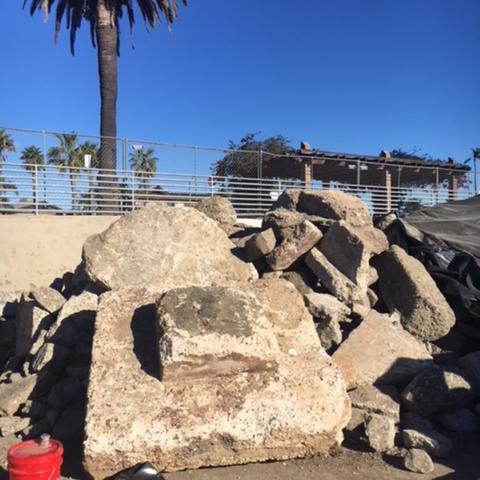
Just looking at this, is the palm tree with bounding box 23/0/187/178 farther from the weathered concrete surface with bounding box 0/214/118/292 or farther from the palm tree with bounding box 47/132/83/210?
the weathered concrete surface with bounding box 0/214/118/292

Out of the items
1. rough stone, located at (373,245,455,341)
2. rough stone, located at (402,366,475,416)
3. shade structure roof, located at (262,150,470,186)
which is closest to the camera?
rough stone, located at (402,366,475,416)

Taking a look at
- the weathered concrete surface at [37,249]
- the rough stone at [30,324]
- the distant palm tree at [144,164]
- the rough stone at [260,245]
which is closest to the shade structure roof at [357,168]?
the distant palm tree at [144,164]

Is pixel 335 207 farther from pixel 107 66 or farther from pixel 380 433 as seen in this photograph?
pixel 107 66

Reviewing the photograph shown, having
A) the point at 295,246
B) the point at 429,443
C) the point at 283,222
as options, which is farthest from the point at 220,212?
the point at 429,443

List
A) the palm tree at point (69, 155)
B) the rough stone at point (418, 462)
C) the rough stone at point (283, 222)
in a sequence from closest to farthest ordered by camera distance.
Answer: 1. the rough stone at point (418, 462)
2. the rough stone at point (283, 222)
3. the palm tree at point (69, 155)

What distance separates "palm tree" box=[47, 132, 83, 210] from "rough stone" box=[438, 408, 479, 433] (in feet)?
30.9

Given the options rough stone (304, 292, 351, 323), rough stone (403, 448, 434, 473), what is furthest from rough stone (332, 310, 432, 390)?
rough stone (403, 448, 434, 473)

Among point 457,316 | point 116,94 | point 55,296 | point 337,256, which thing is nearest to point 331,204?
point 337,256

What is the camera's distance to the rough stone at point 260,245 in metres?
6.10

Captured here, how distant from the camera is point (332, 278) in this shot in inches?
225

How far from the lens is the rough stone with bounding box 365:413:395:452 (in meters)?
3.99

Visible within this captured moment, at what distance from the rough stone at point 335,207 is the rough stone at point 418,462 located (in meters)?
3.19

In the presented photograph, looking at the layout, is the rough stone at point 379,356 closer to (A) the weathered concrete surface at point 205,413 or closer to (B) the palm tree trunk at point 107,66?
(A) the weathered concrete surface at point 205,413

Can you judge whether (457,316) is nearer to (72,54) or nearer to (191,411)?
(191,411)
